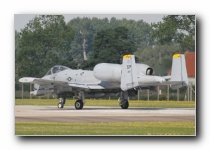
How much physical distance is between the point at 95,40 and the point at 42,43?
1.57 metres

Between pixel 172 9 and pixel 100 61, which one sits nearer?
pixel 172 9

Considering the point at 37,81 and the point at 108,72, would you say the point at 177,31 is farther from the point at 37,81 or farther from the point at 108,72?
the point at 108,72

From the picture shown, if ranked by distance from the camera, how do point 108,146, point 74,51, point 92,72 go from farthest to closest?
point 92,72 < point 74,51 < point 108,146

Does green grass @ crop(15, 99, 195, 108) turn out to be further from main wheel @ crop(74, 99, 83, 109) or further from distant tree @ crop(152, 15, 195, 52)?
distant tree @ crop(152, 15, 195, 52)

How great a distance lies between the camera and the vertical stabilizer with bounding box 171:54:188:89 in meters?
31.5

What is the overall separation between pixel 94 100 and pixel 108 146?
8.70 meters

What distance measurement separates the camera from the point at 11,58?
29250 millimetres

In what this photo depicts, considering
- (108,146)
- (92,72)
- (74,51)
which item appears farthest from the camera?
(92,72)

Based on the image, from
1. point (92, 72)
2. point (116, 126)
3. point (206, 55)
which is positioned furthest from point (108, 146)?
point (92, 72)

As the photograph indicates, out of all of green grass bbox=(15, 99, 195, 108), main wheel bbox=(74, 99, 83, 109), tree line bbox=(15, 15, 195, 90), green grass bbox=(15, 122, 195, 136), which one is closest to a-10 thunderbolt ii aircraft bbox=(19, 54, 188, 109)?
main wheel bbox=(74, 99, 83, 109)

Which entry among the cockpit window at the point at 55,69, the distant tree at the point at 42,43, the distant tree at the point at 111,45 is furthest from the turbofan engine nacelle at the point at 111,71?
the distant tree at the point at 42,43

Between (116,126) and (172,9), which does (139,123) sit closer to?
(116,126)

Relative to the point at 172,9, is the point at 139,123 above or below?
below

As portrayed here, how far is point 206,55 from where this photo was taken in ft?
97.8
